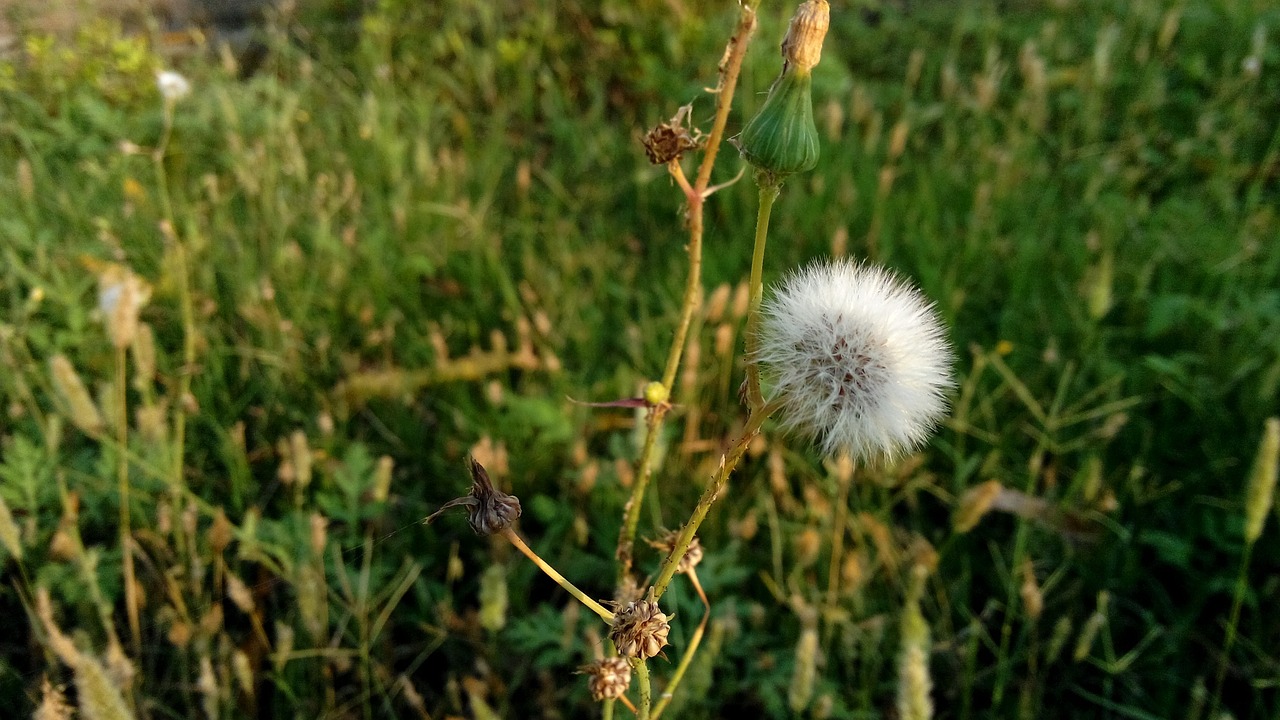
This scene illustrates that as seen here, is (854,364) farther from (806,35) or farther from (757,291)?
(806,35)

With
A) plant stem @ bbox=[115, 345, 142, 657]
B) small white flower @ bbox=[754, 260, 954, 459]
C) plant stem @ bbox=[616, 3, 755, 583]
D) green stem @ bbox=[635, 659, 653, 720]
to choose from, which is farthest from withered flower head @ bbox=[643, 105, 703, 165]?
plant stem @ bbox=[115, 345, 142, 657]

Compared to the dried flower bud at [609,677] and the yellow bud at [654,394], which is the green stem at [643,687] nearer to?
the dried flower bud at [609,677]

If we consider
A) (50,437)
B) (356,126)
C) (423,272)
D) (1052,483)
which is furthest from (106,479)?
(1052,483)

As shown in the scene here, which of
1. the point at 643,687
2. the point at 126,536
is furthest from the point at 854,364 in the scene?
the point at 126,536

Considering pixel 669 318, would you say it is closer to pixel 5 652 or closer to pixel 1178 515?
pixel 1178 515

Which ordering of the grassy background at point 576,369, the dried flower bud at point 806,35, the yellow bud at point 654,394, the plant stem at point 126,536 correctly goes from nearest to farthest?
the dried flower bud at point 806,35 < the yellow bud at point 654,394 < the plant stem at point 126,536 < the grassy background at point 576,369

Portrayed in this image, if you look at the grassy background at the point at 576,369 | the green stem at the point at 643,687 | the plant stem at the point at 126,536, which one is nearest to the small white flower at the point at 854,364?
the green stem at the point at 643,687
